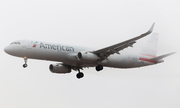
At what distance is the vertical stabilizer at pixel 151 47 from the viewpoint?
45.0 meters

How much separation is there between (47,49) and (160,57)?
51.6 ft

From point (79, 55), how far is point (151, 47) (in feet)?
43.2

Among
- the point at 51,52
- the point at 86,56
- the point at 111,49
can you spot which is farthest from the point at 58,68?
the point at 111,49

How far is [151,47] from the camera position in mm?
46031

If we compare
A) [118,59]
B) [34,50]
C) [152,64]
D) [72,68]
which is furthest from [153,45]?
[34,50]

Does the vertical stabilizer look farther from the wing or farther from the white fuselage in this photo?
the wing

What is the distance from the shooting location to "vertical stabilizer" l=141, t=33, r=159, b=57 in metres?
45.0

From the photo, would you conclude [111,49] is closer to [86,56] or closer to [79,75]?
[86,56]

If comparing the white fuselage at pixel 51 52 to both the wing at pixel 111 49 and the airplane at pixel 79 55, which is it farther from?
the wing at pixel 111 49

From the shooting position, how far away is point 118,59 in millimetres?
41938

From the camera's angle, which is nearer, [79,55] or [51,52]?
[51,52]

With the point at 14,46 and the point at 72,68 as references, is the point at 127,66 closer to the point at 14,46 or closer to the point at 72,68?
the point at 72,68

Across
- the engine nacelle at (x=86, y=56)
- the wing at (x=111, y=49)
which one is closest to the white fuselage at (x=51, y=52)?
the engine nacelle at (x=86, y=56)

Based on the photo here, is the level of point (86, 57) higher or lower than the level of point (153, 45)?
lower
